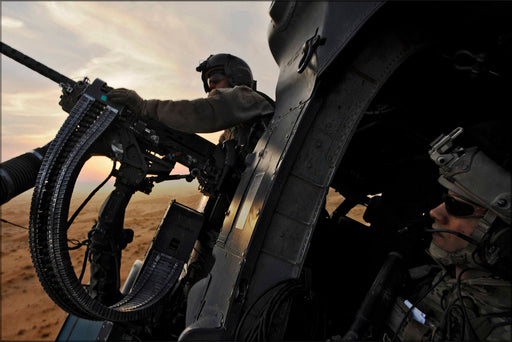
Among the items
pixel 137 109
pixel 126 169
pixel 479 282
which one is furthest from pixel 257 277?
pixel 137 109

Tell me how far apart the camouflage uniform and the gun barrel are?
12.7 feet

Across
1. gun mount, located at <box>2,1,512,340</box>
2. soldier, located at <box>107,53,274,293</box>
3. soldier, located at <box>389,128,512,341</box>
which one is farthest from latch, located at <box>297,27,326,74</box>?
soldier, located at <box>389,128,512,341</box>

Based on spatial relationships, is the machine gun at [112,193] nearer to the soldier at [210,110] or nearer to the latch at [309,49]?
the soldier at [210,110]

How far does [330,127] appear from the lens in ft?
7.38

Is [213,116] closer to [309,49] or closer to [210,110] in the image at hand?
[210,110]

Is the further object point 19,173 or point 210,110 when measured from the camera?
point 210,110

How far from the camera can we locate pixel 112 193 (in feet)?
10.3

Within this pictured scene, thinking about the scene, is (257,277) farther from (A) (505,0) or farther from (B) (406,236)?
(A) (505,0)

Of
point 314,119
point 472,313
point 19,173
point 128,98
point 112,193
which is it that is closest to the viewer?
point 472,313

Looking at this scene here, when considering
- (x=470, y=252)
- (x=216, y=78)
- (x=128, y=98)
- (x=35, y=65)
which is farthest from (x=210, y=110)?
(x=470, y=252)

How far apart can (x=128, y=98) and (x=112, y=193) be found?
106cm

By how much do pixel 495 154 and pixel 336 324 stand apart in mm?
2354

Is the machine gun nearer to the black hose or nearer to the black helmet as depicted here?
the black hose

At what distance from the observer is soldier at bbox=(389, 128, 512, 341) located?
5.05 ft
